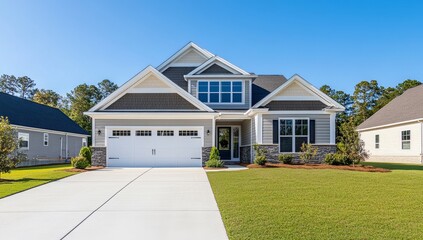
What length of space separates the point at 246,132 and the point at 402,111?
44.9ft

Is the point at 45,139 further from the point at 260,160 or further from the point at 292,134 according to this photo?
the point at 292,134

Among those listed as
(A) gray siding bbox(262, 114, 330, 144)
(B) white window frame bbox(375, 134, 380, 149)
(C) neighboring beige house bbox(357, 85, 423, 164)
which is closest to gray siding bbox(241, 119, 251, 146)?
(A) gray siding bbox(262, 114, 330, 144)

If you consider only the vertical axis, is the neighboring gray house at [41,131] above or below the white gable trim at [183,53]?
below

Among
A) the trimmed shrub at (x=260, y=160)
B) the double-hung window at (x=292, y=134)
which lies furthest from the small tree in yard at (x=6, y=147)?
the double-hung window at (x=292, y=134)

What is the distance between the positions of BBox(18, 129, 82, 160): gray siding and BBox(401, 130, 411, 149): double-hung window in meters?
28.0

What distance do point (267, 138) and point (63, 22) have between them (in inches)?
531

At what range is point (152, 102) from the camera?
58.2 feet

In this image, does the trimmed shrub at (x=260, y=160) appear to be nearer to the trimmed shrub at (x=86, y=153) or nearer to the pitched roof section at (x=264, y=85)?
the pitched roof section at (x=264, y=85)

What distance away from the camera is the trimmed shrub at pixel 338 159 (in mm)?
16000

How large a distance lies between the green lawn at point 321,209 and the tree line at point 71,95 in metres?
38.5

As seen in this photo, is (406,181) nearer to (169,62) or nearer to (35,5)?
(169,62)

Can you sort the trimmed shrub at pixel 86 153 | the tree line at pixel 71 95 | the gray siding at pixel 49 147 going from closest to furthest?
the trimmed shrub at pixel 86 153 → the gray siding at pixel 49 147 → the tree line at pixel 71 95

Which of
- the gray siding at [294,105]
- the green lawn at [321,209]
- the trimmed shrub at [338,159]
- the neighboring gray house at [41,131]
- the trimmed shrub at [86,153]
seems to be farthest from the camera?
the neighboring gray house at [41,131]

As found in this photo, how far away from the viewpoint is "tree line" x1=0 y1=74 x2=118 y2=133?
4466 centimetres
